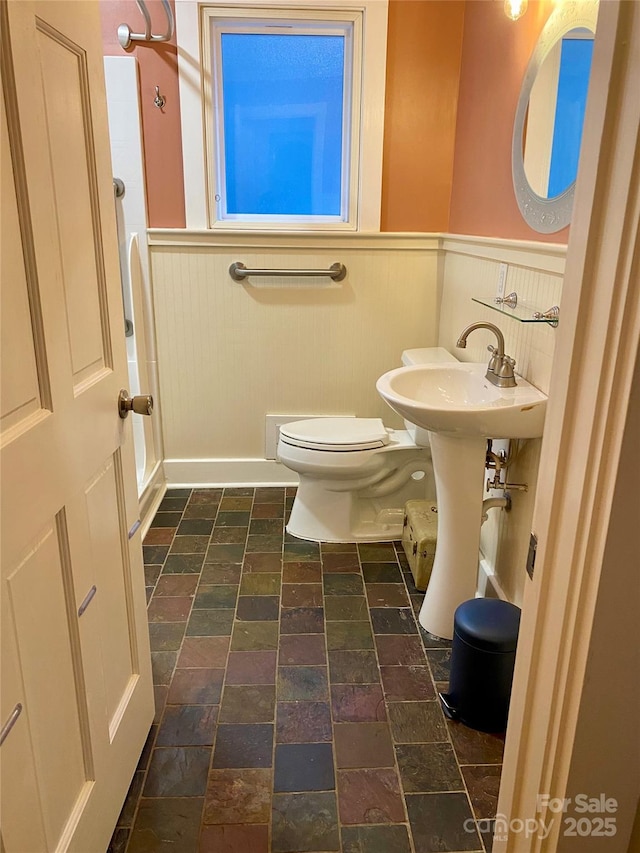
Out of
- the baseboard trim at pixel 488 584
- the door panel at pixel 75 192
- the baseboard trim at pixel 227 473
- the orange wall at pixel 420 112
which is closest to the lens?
the door panel at pixel 75 192

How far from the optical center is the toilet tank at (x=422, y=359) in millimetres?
2572

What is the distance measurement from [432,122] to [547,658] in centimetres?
256

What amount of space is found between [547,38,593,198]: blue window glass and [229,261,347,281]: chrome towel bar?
1223 mm

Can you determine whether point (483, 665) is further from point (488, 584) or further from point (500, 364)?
point (500, 364)

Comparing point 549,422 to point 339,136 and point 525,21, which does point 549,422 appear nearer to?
point 525,21

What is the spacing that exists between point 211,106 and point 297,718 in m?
2.39

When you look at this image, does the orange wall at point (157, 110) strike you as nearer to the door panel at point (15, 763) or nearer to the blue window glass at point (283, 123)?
the blue window glass at point (283, 123)

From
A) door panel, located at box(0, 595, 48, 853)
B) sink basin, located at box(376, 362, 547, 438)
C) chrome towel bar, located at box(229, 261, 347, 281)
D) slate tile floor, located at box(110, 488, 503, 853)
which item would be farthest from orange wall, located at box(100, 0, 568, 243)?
door panel, located at box(0, 595, 48, 853)

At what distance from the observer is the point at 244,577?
236 centimetres

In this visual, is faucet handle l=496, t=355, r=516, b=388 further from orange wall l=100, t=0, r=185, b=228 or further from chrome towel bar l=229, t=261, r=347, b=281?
orange wall l=100, t=0, r=185, b=228

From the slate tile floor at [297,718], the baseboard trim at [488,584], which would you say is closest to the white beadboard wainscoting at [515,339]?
the baseboard trim at [488,584]

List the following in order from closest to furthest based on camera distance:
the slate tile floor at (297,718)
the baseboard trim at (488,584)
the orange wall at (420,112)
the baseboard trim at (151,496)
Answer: the slate tile floor at (297,718)
the baseboard trim at (488,584)
the orange wall at (420,112)
the baseboard trim at (151,496)

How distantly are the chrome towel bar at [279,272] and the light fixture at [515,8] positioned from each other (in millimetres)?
1144

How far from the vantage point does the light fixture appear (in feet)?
6.40
